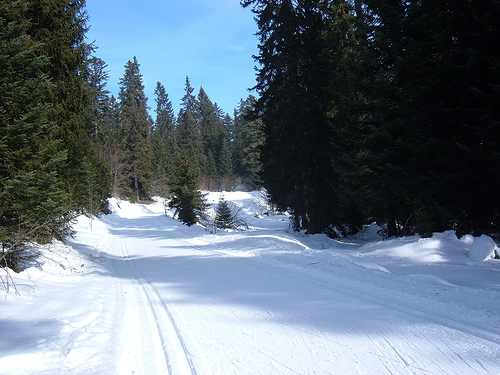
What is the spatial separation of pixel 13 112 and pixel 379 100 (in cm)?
1043

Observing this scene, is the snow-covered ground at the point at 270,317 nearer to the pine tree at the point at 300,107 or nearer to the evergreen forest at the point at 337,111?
the evergreen forest at the point at 337,111

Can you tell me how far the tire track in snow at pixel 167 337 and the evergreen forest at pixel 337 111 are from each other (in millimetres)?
2561

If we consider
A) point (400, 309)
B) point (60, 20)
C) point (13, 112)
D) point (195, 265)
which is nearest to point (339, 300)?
point (400, 309)

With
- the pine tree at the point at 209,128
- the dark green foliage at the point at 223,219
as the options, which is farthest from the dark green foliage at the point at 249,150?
the dark green foliage at the point at 223,219

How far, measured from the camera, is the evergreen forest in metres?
7.62

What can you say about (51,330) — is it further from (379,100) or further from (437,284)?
(379,100)

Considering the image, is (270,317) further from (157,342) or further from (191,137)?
(191,137)

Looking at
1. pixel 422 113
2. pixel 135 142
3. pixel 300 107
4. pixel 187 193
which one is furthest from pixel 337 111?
pixel 135 142

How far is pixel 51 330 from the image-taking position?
405 centimetres

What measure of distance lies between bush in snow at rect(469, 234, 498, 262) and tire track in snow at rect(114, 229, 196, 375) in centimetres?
747

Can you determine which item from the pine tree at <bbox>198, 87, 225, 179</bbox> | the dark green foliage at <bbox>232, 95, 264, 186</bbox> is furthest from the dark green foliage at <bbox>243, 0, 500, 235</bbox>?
the pine tree at <bbox>198, 87, 225, 179</bbox>

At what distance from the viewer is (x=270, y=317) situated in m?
4.50

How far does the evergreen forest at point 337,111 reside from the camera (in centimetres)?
762

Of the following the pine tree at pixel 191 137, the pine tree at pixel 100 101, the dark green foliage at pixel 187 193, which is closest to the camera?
the dark green foliage at pixel 187 193
